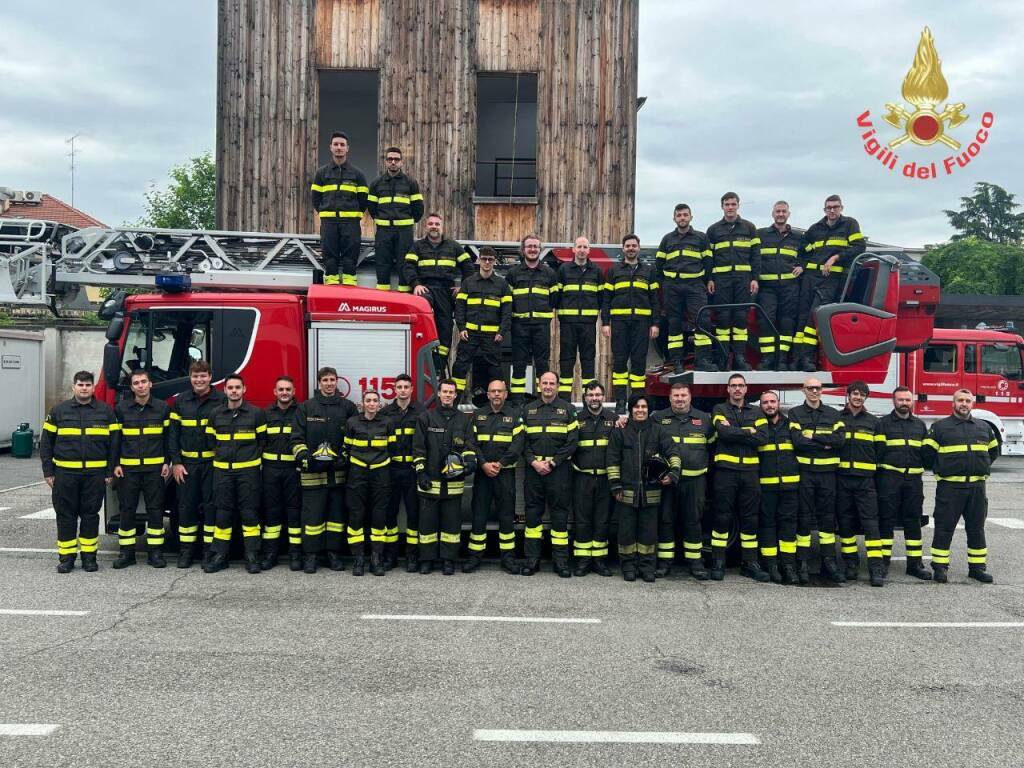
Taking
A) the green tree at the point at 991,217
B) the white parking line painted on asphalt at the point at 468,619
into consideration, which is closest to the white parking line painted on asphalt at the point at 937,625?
the white parking line painted on asphalt at the point at 468,619

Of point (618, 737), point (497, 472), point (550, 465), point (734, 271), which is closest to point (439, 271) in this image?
point (497, 472)

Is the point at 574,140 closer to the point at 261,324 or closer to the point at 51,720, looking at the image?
the point at 261,324

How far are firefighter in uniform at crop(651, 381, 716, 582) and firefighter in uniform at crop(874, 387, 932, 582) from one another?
1.63 metres

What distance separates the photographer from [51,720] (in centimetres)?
434

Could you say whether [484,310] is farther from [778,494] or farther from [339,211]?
[778,494]

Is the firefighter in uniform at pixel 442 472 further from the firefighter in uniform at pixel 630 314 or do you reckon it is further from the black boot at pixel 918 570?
the black boot at pixel 918 570

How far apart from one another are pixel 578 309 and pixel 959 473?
13.0 feet

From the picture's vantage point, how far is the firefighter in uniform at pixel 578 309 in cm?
916

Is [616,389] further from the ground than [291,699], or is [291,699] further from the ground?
[616,389]

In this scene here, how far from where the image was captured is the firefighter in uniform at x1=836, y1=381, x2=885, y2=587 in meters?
7.88

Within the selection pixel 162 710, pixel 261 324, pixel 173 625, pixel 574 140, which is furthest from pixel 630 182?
pixel 162 710

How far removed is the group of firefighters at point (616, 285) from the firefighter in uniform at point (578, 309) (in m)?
0.01

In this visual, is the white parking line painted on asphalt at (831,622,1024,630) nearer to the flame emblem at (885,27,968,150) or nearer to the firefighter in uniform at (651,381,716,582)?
the firefighter in uniform at (651,381,716,582)

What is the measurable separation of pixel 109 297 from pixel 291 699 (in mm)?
5122
